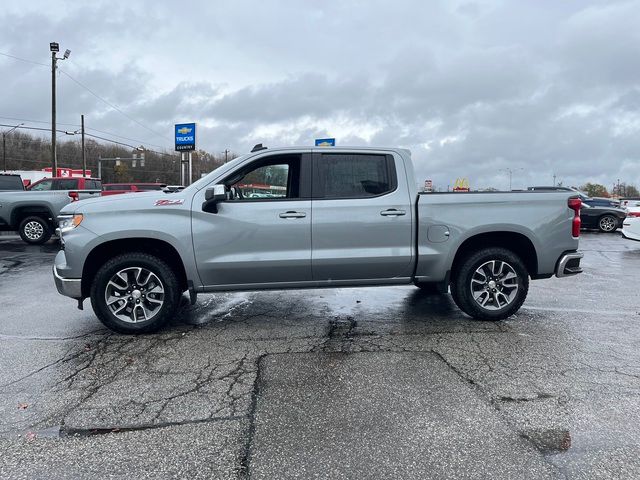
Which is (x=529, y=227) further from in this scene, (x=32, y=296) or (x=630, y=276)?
(x=32, y=296)

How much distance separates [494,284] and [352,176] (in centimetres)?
206

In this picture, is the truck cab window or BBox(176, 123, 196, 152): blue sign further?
BBox(176, 123, 196, 152): blue sign

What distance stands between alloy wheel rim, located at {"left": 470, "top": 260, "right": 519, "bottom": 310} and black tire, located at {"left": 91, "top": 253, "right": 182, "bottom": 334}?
3.37 metres

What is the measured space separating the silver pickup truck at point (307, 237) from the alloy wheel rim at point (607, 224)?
53.3ft

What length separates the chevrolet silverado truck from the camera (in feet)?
43.8

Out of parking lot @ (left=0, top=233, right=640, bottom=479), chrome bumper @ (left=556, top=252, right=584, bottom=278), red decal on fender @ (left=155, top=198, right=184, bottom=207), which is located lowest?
parking lot @ (left=0, top=233, right=640, bottom=479)

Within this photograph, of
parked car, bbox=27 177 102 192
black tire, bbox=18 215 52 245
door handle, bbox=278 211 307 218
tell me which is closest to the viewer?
door handle, bbox=278 211 307 218

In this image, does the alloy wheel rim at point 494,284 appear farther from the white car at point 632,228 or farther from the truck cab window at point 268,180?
the white car at point 632,228

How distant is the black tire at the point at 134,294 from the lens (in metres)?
5.18

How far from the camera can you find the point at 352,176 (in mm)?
5586

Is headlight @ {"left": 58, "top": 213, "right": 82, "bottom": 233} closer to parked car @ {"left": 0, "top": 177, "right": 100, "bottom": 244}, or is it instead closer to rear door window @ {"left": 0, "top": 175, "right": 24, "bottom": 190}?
parked car @ {"left": 0, "top": 177, "right": 100, "bottom": 244}

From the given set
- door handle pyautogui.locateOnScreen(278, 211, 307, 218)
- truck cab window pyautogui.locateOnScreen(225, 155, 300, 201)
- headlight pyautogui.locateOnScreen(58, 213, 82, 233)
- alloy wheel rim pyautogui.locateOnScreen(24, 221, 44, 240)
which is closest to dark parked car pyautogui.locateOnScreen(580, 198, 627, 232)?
truck cab window pyautogui.locateOnScreen(225, 155, 300, 201)

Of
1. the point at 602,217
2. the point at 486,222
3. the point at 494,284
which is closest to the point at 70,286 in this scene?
the point at 486,222

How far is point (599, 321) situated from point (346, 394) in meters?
3.78
